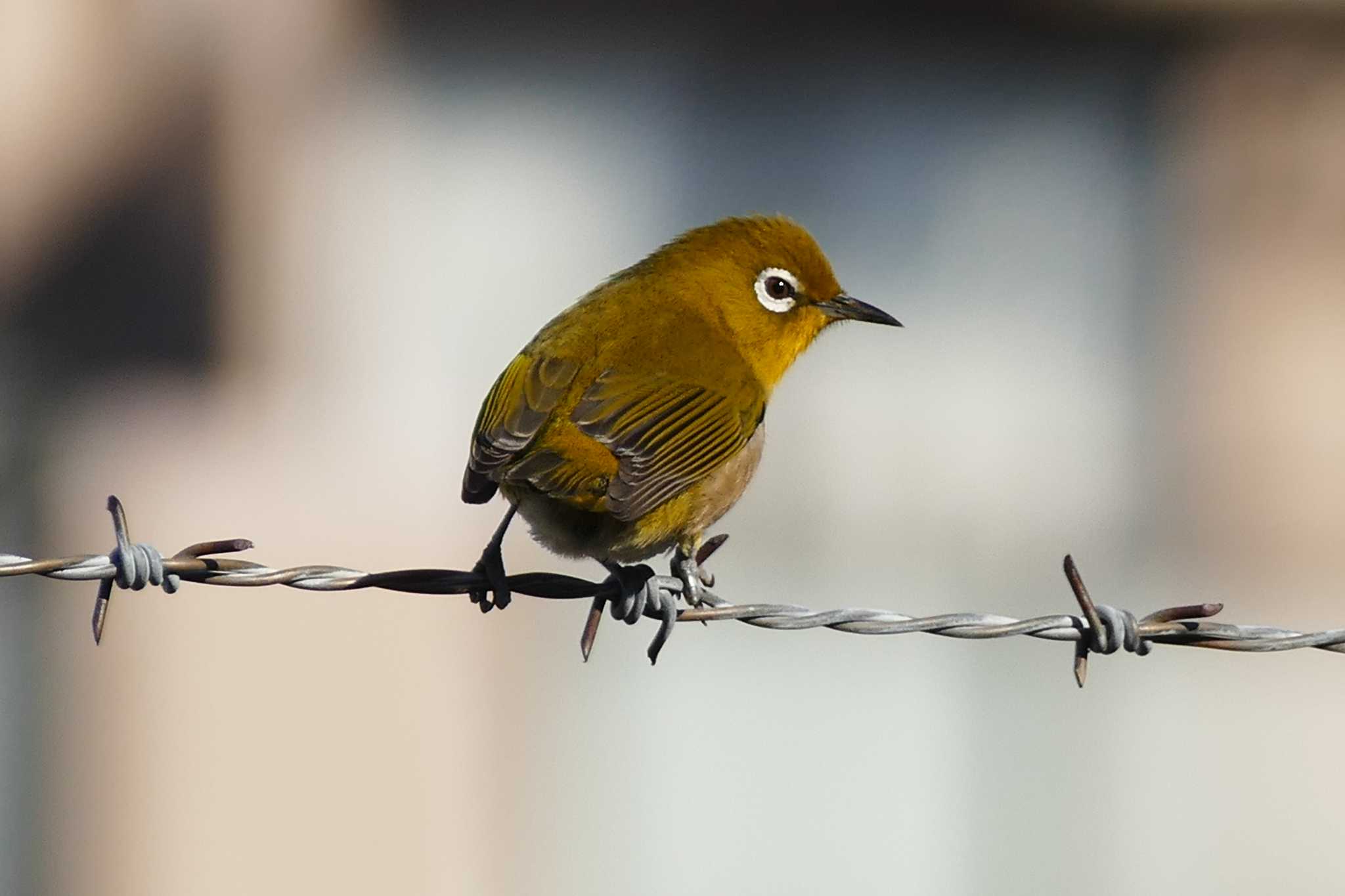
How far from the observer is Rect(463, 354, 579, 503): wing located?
12.2ft

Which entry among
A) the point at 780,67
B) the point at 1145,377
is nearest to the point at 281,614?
the point at 780,67

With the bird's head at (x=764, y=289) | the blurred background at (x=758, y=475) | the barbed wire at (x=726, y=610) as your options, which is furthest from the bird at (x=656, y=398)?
the blurred background at (x=758, y=475)

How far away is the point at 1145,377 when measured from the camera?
Result: 23.9 ft

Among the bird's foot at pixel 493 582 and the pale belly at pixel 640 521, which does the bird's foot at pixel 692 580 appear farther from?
the bird's foot at pixel 493 582

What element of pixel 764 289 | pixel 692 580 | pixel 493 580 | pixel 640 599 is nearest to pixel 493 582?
pixel 493 580

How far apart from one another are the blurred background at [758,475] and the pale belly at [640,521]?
7.86ft

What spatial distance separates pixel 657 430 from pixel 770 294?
1054 mm

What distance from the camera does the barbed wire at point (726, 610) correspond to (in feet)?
9.55

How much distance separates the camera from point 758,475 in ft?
22.8

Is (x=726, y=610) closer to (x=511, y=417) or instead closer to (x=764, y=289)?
(x=511, y=417)

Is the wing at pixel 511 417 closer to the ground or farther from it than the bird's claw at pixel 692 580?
farther from it

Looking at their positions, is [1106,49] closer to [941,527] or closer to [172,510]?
[941,527]

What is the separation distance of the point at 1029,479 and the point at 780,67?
2.13 m

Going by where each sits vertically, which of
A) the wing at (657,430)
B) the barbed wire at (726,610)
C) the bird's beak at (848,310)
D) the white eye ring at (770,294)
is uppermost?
the white eye ring at (770,294)
